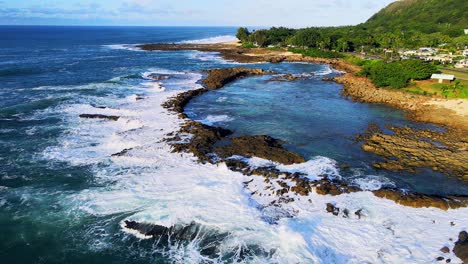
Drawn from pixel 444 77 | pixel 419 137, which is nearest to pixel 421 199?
pixel 419 137

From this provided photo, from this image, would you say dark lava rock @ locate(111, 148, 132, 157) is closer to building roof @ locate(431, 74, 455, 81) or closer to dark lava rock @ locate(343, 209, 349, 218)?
dark lava rock @ locate(343, 209, 349, 218)

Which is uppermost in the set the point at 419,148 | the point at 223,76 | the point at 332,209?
the point at 223,76

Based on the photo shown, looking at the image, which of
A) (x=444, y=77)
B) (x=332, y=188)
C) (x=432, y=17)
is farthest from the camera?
(x=432, y=17)

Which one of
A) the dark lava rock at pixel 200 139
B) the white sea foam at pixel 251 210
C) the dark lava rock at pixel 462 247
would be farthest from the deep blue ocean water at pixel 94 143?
the dark lava rock at pixel 462 247

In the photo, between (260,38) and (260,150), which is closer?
(260,150)

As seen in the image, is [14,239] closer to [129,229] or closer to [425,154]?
[129,229]

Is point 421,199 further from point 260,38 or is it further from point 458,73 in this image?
point 260,38

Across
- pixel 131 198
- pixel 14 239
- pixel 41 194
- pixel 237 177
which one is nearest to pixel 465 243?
pixel 237 177
